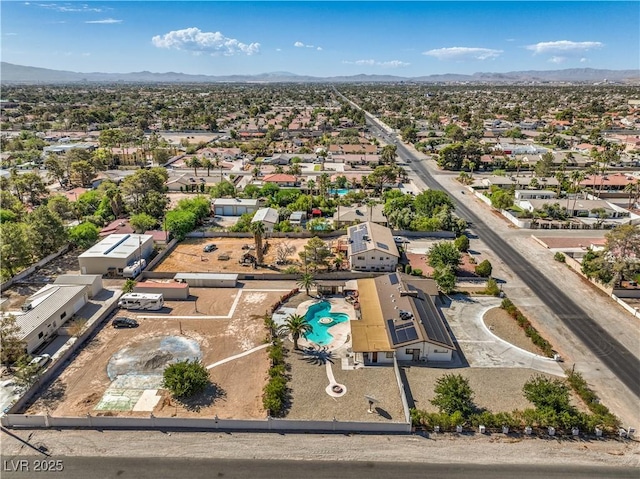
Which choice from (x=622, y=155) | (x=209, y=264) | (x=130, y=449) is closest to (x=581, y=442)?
(x=130, y=449)

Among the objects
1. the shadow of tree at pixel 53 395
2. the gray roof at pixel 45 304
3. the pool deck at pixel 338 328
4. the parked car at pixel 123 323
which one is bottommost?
the shadow of tree at pixel 53 395

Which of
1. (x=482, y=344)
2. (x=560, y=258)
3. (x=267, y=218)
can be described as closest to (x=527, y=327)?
(x=482, y=344)

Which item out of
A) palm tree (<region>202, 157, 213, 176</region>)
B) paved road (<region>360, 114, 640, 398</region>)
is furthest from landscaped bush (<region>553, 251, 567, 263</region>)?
palm tree (<region>202, 157, 213, 176</region>)

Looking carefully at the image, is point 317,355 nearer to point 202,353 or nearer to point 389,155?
point 202,353

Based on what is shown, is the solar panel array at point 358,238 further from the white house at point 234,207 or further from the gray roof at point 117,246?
the gray roof at point 117,246

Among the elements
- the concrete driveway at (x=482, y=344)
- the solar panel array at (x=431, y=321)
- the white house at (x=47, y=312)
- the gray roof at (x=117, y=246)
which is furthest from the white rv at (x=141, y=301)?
the concrete driveway at (x=482, y=344)
